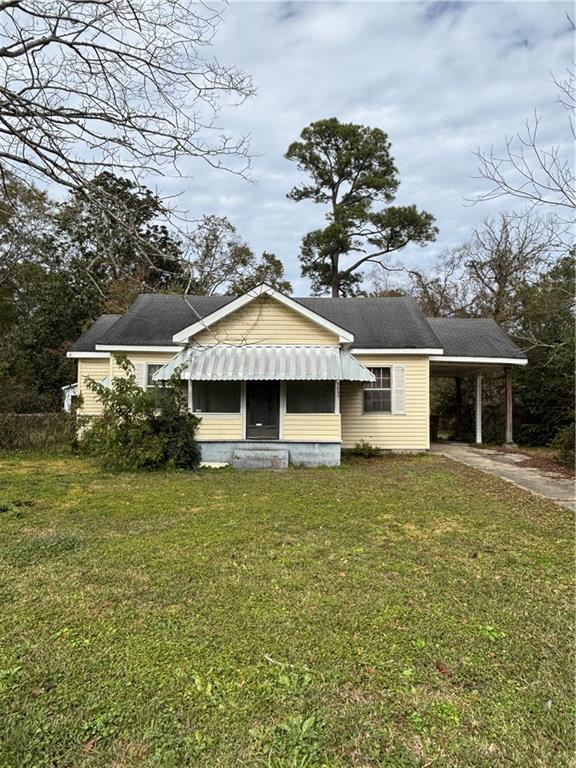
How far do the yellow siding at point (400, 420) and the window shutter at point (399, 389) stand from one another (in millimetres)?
118

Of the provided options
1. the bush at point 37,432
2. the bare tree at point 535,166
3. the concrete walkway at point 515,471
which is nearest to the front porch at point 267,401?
the concrete walkway at point 515,471

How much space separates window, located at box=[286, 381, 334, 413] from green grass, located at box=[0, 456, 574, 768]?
20.7ft

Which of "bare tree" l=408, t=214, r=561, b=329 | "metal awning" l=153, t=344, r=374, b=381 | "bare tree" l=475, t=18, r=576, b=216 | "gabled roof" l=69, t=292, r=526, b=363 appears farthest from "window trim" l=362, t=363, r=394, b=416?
"bare tree" l=408, t=214, r=561, b=329

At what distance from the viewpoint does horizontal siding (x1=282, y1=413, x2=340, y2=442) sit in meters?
13.5

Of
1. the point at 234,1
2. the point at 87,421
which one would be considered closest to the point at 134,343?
the point at 87,421

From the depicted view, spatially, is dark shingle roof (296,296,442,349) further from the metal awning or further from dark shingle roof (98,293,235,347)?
dark shingle roof (98,293,235,347)

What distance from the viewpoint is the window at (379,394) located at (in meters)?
16.0

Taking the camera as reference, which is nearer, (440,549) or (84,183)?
(84,183)

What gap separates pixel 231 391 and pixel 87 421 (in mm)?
5009

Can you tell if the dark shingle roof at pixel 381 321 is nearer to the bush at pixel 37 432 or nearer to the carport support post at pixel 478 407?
the carport support post at pixel 478 407

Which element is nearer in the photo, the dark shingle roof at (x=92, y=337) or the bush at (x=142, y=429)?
the bush at (x=142, y=429)

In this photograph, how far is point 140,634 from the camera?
3.78 metres

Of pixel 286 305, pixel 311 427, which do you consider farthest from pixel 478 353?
pixel 286 305

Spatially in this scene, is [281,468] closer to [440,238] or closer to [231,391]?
[231,391]
